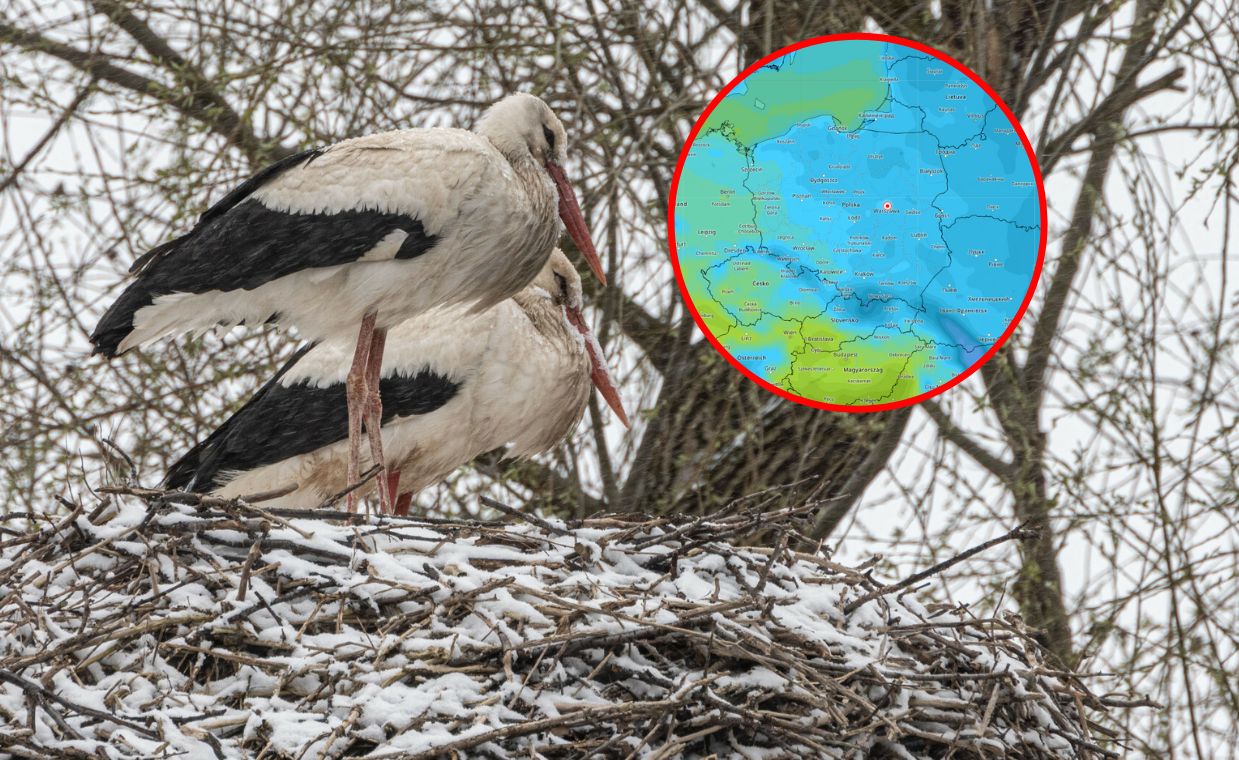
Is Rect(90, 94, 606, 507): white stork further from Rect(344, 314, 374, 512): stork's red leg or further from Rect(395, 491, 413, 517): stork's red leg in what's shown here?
Rect(395, 491, 413, 517): stork's red leg

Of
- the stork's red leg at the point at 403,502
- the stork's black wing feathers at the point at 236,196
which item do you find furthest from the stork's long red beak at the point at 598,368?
the stork's black wing feathers at the point at 236,196

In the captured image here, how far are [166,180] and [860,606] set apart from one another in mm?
3088

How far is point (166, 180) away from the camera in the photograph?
5734mm

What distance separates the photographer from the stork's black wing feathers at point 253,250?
4387 mm

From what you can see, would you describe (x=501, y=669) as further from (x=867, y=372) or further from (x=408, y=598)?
(x=867, y=372)

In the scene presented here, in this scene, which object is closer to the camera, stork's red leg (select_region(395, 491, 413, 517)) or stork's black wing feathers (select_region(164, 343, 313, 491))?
stork's black wing feathers (select_region(164, 343, 313, 491))

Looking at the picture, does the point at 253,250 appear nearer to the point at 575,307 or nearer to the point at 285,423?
the point at 285,423

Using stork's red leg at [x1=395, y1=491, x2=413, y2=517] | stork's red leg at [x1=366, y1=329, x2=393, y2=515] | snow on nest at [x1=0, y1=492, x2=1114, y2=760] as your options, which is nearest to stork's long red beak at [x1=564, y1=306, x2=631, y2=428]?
stork's red leg at [x1=395, y1=491, x2=413, y2=517]

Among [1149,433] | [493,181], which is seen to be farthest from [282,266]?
[1149,433]

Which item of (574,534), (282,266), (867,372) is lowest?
(574,534)

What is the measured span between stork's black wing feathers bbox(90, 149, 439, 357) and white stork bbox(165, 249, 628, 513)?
563mm

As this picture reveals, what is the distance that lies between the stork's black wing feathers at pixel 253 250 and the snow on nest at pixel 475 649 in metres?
0.95

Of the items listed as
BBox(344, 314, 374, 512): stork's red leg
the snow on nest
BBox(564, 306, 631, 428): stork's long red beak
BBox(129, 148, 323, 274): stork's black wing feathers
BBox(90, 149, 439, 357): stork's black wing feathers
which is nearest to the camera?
the snow on nest

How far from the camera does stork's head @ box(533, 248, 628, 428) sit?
5414 mm
